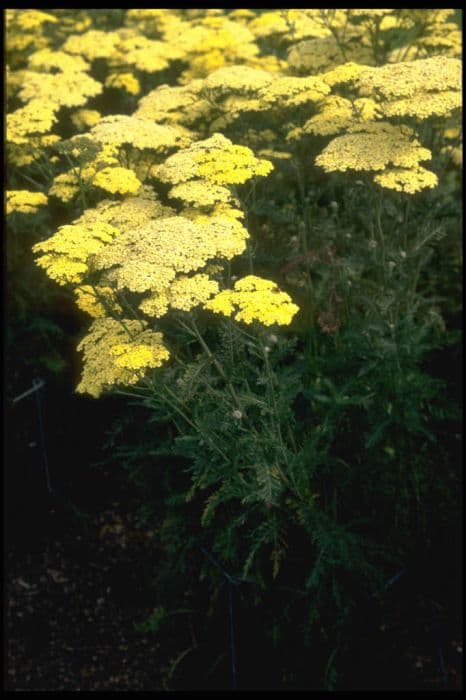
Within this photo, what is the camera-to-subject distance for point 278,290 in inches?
120

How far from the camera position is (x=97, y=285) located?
3.06m

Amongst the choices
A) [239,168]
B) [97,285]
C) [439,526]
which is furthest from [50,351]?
[439,526]

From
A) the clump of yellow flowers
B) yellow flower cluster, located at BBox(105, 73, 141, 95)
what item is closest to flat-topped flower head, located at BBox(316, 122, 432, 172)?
the clump of yellow flowers

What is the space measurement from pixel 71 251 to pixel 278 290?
2.75ft

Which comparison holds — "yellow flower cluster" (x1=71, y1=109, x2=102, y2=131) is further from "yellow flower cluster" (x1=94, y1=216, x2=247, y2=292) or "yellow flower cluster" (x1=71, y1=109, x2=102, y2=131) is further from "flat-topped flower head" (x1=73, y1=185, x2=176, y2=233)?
"yellow flower cluster" (x1=94, y1=216, x2=247, y2=292)

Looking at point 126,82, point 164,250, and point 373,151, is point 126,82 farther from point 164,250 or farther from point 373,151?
point 164,250

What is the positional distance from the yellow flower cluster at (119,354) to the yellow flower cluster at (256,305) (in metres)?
0.30

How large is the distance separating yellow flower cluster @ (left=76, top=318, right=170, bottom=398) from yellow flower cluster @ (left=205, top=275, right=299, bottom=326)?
30 centimetres

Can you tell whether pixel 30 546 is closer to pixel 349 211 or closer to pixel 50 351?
pixel 50 351

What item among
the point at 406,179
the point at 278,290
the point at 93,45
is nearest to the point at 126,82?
the point at 93,45

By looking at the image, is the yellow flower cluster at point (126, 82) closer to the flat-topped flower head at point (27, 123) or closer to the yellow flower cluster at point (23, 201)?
the flat-topped flower head at point (27, 123)

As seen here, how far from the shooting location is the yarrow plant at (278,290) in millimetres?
2881

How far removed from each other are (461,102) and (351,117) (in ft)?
1.81

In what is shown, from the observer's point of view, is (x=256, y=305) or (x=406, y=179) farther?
(x=406, y=179)
